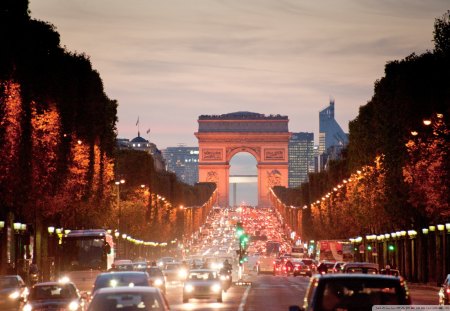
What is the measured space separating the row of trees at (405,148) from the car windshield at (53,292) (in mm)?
32564

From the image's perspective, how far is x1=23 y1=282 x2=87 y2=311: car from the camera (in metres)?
35.8

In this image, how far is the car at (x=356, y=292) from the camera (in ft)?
64.8

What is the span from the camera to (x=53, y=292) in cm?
3747

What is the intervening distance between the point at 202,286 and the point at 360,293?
37090mm

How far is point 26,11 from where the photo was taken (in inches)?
2682

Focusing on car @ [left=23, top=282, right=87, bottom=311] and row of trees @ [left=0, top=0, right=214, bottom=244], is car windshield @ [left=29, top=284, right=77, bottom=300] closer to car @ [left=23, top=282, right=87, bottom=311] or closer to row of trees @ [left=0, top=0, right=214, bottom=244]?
car @ [left=23, top=282, right=87, bottom=311]

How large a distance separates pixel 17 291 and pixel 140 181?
104953 mm

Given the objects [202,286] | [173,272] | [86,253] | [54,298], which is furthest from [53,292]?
[173,272]

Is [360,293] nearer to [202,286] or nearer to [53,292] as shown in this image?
[53,292]

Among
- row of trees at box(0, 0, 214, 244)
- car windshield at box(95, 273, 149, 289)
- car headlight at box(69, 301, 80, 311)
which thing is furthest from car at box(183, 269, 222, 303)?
car headlight at box(69, 301, 80, 311)

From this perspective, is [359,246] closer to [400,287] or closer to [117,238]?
[117,238]

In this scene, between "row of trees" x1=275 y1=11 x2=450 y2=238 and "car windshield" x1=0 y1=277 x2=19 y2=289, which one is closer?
"car windshield" x1=0 y1=277 x2=19 y2=289

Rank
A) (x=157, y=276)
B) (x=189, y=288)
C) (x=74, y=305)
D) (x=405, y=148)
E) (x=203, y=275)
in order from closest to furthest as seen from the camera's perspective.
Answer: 1. (x=74, y=305)
2. (x=189, y=288)
3. (x=203, y=275)
4. (x=157, y=276)
5. (x=405, y=148)

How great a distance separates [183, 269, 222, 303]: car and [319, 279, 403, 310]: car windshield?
36.5 m
